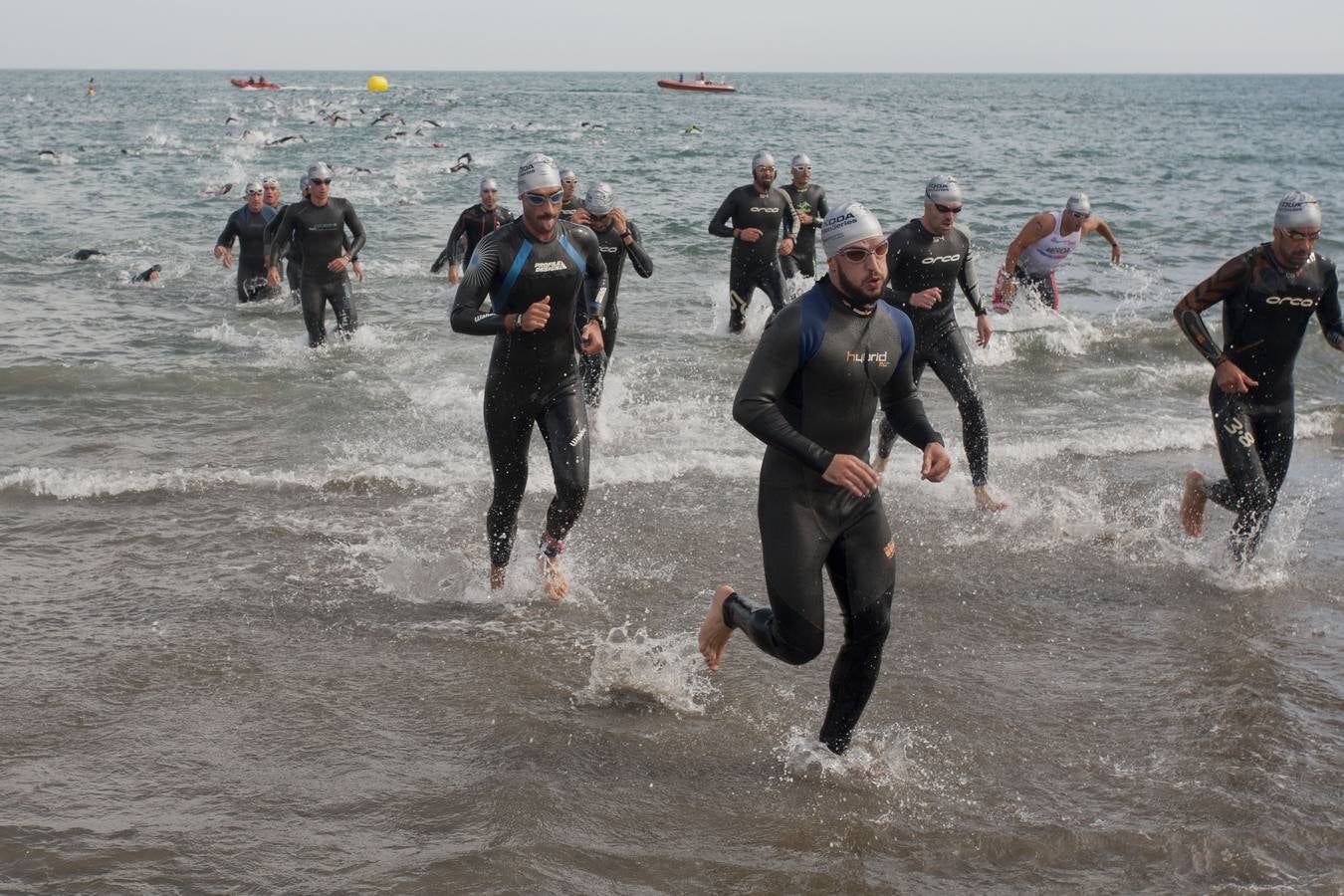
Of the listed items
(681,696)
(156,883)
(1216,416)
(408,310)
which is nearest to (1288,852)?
(681,696)

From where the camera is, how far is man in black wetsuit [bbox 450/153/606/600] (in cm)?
609

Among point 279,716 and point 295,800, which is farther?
point 279,716

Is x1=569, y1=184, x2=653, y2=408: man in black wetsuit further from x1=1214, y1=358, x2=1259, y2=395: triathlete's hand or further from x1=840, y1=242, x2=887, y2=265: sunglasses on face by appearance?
x1=840, y1=242, x2=887, y2=265: sunglasses on face

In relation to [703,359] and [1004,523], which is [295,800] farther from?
[703,359]

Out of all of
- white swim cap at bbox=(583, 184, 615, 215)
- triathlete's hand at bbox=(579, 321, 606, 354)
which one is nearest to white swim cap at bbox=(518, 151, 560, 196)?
triathlete's hand at bbox=(579, 321, 606, 354)

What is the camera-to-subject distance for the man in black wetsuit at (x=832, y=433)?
14.3 feet

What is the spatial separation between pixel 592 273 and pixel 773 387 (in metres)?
2.60

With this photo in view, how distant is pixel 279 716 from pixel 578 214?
5.68m

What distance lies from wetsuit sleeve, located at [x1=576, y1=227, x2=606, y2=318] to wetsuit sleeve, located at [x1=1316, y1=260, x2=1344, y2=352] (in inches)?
146

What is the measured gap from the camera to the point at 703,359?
13594 mm

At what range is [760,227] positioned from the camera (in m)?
13.2

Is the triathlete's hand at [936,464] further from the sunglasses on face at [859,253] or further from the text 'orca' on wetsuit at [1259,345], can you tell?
the text 'orca' on wetsuit at [1259,345]

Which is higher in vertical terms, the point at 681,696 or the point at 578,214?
the point at 578,214

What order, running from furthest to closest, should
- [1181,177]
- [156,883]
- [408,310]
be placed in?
[1181,177], [408,310], [156,883]
